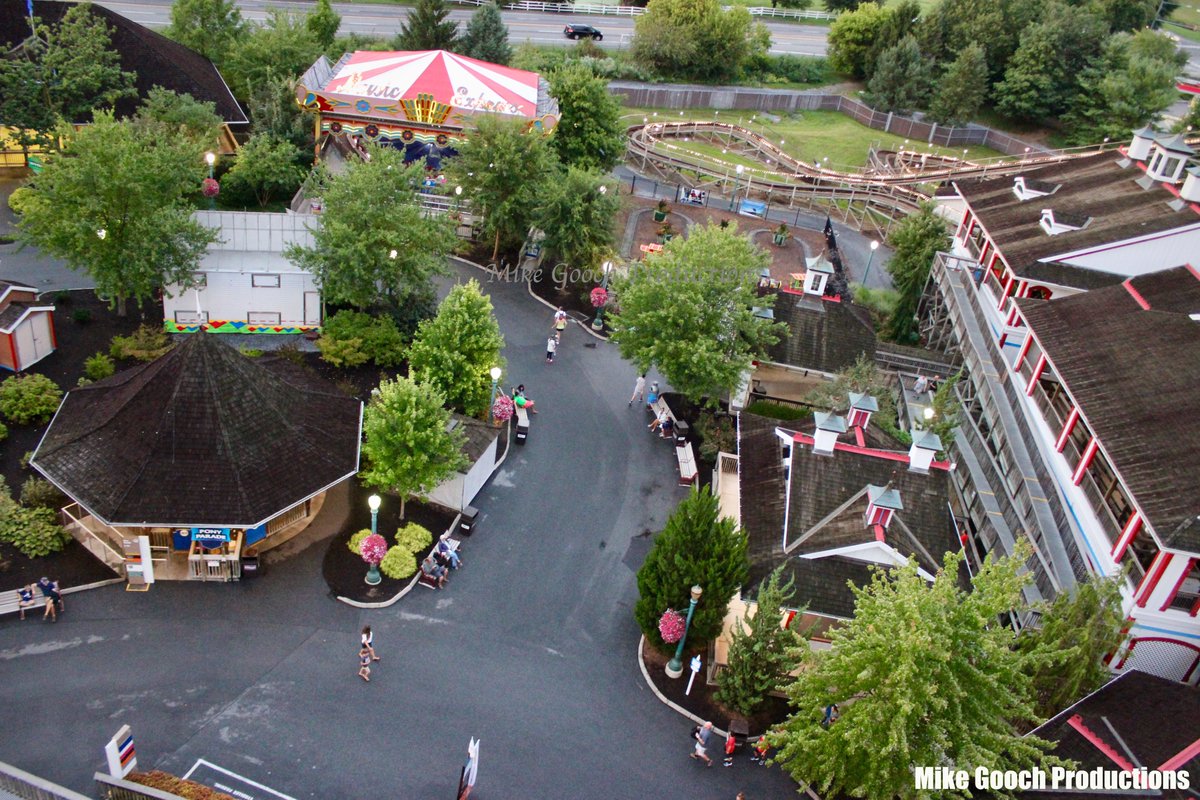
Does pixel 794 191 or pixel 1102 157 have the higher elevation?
pixel 1102 157

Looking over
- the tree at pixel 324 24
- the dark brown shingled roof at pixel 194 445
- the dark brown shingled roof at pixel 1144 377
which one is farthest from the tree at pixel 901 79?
the dark brown shingled roof at pixel 194 445

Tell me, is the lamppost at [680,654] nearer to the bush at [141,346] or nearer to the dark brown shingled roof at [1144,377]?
the dark brown shingled roof at [1144,377]

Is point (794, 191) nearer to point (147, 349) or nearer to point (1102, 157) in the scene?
point (1102, 157)

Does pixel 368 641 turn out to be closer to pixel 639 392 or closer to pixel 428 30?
pixel 639 392

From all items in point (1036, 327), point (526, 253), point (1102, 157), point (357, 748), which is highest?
point (1102, 157)

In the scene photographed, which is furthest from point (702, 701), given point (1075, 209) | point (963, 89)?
point (963, 89)

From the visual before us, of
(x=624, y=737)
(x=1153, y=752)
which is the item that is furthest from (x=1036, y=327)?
(x=624, y=737)

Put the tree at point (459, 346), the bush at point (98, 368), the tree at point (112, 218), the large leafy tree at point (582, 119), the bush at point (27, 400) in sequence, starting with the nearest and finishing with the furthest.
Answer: the bush at point (27, 400)
the tree at point (459, 346)
the bush at point (98, 368)
the tree at point (112, 218)
the large leafy tree at point (582, 119)
